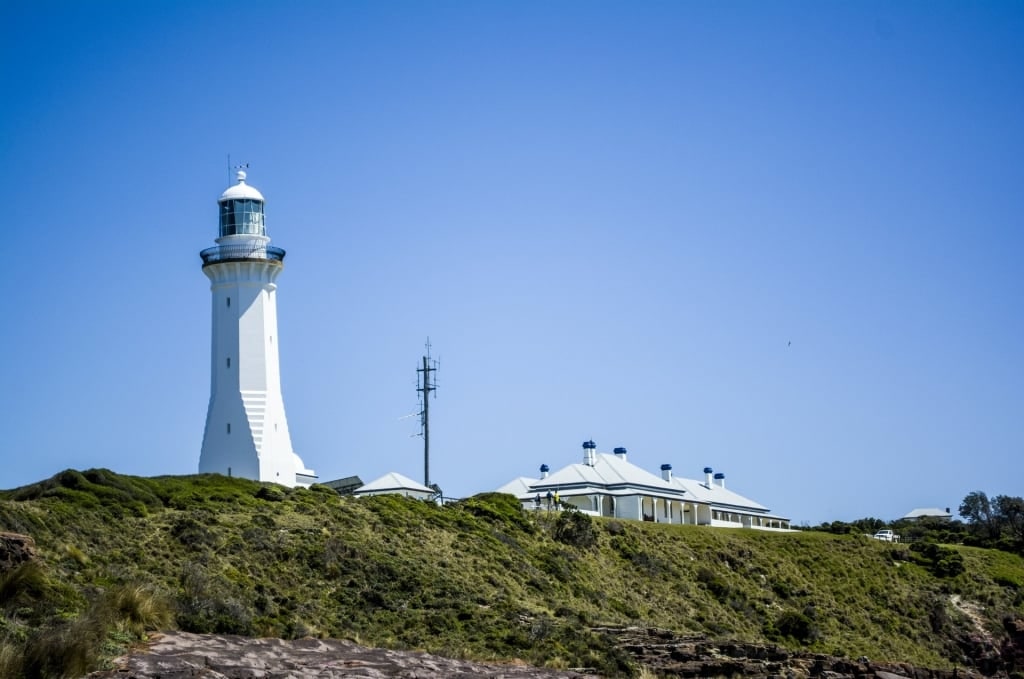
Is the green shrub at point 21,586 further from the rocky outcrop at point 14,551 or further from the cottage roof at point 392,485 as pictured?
the cottage roof at point 392,485

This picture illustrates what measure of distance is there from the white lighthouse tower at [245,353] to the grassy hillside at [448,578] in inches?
147

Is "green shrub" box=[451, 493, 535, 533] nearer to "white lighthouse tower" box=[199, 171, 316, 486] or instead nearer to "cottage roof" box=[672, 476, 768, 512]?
"white lighthouse tower" box=[199, 171, 316, 486]

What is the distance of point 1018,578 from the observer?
222 ft

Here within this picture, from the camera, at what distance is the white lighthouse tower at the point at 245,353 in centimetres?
5050

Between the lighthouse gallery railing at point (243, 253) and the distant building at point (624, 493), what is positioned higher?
the lighthouse gallery railing at point (243, 253)

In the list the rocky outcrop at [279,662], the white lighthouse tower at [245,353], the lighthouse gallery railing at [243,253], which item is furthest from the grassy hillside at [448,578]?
the lighthouse gallery railing at [243,253]

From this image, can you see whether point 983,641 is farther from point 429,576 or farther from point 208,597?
point 208,597

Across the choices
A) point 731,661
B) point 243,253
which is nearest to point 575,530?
point 243,253

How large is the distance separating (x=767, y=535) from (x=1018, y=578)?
13.9 meters

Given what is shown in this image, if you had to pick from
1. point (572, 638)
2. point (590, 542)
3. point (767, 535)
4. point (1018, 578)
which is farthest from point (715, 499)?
point (572, 638)

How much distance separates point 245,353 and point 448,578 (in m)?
16.0

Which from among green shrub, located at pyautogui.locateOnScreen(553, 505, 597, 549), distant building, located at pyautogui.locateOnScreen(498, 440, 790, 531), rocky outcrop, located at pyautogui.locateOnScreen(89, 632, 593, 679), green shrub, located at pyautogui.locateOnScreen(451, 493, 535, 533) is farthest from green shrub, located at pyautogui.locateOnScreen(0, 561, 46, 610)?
distant building, located at pyautogui.locateOnScreen(498, 440, 790, 531)

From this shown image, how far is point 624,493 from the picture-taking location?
6625cm

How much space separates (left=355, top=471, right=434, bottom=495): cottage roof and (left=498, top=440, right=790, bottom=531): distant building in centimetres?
566
